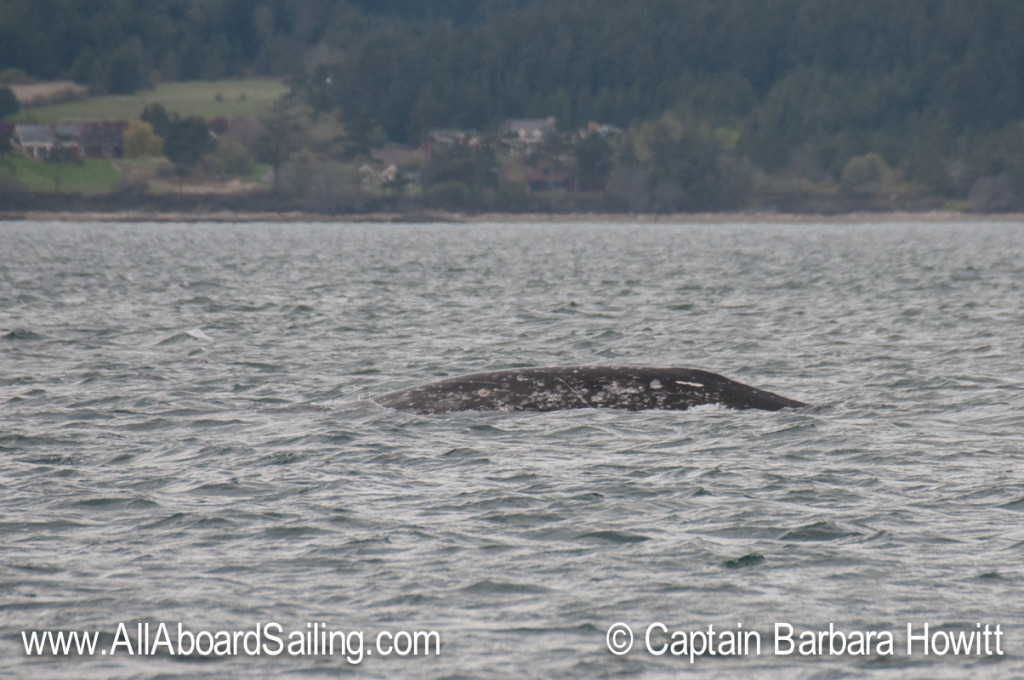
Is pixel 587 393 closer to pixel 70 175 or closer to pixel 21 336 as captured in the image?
pixel 21 336

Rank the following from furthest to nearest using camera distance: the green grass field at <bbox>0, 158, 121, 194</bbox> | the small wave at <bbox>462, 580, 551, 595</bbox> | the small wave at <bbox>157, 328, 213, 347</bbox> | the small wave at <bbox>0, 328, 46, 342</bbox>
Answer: the green grass field at <bbox>0, 158, 121, 194</bbox>, the small wave at <bbox>0, 328, 46, 342</bbox>, the small wave at <bbox>157, 328, 213, 347</bbox>, the small wave at <bbox>462, 580, 551, 595</bbox>

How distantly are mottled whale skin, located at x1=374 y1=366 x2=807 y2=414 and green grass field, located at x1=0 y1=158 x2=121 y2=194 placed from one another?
180 meters

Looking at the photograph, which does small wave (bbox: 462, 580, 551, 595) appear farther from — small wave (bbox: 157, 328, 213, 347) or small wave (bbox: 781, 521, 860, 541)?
small wave (bbox: 157, 328, 213, 347)

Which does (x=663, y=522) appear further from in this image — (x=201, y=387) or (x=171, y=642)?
(x=201, y=387)

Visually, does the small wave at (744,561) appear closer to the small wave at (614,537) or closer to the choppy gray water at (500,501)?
the choppy gray water at (500,501)

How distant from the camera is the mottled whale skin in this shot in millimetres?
17219

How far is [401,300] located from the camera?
41.8 metres

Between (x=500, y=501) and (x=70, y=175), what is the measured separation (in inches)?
7548

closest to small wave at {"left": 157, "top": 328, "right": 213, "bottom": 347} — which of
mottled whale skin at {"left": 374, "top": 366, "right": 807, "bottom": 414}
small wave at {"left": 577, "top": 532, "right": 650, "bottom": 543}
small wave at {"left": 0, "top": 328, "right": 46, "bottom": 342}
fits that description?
small wave at {"left": 0, "top": 328, "right": 46, "bottom": 342}

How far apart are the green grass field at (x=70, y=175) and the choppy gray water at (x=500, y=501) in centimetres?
16751

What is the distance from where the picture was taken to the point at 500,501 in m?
12.3

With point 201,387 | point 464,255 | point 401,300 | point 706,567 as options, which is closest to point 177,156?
point 464,255

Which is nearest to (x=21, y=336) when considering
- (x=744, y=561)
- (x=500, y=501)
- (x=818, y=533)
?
(x=500, y=501)

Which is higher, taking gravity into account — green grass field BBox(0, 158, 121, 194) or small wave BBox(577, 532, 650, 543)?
green grass field BBox(0, 158, 121, 194)
